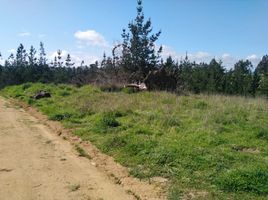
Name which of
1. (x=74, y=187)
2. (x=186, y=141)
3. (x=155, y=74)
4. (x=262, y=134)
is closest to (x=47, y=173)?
(x=74, y=187)

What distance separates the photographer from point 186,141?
8.89 meters

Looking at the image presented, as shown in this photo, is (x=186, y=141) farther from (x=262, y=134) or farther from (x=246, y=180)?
(x=246, y=180)

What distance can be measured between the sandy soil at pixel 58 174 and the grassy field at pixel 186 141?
414 mm

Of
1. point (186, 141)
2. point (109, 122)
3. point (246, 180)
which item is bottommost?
point (246, 180)

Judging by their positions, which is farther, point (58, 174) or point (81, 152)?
point (81, 152)

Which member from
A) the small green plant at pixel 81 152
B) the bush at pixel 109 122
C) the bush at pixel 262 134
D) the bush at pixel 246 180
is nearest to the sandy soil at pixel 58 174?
the small green plant at pixel 81 152

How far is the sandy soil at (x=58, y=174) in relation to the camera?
6.00 m

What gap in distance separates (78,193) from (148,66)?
24955mm

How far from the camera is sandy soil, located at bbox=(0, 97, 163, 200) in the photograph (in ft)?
19.7

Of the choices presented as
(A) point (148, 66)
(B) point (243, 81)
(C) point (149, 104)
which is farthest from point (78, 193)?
(B) point (243, 81)

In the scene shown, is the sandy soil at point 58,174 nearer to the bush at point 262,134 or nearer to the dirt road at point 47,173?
the dirt road at point 47,173

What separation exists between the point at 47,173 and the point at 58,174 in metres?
0.21

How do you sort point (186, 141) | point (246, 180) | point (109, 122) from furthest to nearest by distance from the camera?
point (109, 122)
point (186, 141)
point (246, 180)

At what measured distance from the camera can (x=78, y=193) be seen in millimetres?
6008
